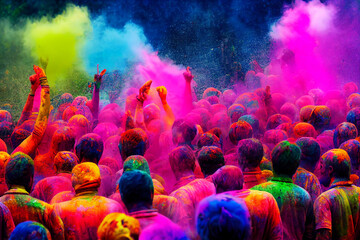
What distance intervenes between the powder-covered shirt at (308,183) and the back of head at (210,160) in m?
0.76

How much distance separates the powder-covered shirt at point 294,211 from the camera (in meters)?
3.37

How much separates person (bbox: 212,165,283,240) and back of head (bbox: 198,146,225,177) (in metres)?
1.01

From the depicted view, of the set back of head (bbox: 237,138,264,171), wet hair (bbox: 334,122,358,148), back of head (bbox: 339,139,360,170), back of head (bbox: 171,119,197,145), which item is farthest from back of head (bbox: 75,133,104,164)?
wet hair (bbox: 334,122,358,148)

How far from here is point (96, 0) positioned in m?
15.9

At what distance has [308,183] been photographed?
3.98m

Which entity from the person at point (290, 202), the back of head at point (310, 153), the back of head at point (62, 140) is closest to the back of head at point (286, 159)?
the person at point (290, 202)

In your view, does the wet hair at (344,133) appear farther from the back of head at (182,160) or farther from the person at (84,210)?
the person at (84,210)

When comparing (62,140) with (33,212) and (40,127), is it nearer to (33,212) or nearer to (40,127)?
(40,127)

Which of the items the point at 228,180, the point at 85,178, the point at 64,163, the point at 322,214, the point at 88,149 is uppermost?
the point at 88,149

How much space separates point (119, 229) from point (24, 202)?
1334 mm

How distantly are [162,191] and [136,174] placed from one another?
1041mm

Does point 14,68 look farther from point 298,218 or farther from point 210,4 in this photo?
point 298,218

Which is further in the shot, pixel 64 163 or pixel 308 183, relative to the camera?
pixel 64 163

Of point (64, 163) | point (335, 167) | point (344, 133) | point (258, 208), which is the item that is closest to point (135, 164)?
point (64, 163)
